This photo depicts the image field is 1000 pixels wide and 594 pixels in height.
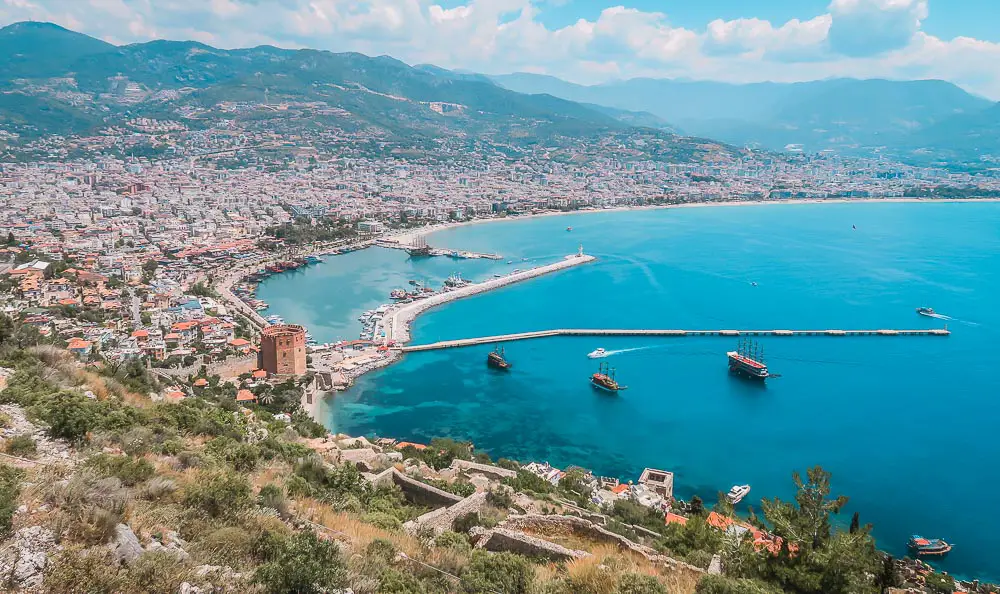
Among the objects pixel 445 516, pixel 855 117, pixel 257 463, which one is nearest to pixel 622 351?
pixel 445 516

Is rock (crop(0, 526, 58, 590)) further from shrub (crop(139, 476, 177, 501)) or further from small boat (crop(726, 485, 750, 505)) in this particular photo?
small boat (crop(726, 485, 750, 505))

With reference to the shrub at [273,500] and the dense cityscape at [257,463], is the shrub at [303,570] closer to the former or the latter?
the dense cityscape at [257,463]

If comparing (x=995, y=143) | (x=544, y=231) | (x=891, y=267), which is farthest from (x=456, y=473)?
(x=995, y=143)

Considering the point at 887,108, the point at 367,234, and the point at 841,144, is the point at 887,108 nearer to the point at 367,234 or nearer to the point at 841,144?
the point at 841,144

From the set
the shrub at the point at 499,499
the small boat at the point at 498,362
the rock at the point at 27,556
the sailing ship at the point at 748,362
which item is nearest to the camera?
the rock at the point at 27,556

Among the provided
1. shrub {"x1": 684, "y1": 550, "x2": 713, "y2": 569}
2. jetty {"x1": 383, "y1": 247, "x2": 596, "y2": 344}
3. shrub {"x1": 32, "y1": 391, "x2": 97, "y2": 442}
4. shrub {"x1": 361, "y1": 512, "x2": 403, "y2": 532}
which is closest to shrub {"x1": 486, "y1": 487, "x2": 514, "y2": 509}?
shrub {"x1": 361, "y1": 512, "x2": 403, "y2": 532}

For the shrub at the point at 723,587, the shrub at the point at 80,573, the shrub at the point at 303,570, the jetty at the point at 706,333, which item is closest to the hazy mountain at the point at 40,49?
the jetty at the point at 706,333
